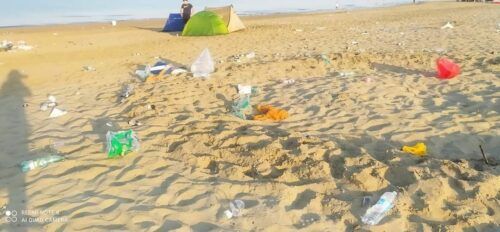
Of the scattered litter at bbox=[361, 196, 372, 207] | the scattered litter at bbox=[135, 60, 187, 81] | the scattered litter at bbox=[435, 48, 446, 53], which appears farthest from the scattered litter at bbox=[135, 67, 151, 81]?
the scattered litter at bbox=[435, 48, 446, 53]

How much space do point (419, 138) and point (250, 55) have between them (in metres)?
5.83

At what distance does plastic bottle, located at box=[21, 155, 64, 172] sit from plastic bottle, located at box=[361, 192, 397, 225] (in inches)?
118

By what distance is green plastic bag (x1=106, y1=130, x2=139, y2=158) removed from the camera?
14.4 ft

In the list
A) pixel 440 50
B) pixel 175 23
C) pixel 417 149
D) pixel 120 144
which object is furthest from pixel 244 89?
pixel 175 23

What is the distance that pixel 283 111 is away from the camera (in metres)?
5.64

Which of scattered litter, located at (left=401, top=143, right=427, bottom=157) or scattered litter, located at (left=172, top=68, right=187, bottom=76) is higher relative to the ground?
scattered litter, located at (left=172, top=68, right=187, bottom=76)

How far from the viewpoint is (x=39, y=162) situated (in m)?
4.23

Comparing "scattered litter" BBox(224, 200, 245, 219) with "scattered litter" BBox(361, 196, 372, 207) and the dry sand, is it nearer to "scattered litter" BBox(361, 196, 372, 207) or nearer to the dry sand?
A: the dry sand

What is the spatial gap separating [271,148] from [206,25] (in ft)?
36.5

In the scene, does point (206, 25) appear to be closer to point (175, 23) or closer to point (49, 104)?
point (175, 23)

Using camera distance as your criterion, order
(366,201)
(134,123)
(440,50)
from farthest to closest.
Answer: (440,50) → (134,123) → (366,201)

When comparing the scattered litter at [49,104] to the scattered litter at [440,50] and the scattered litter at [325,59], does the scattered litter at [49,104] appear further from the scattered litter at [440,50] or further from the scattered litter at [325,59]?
the scattered litter at [440,50]

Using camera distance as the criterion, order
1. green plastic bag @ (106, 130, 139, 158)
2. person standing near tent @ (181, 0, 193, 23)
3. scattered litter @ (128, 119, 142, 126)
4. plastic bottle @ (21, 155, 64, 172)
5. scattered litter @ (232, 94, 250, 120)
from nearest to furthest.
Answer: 1. plastic bottle @ (21, 155, 64, 172)
2. green plastic bag @ (106, 130, 139, 158)
3. scattered litter @ (128, 119, 142, 126)
4. scattered litter @ (232, 94, 250, 120)
5. person standing near tent @ (181, 0, 193, 23)

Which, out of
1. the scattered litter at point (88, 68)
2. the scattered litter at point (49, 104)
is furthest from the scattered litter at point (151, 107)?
the scattered litter at point (88, 68)
